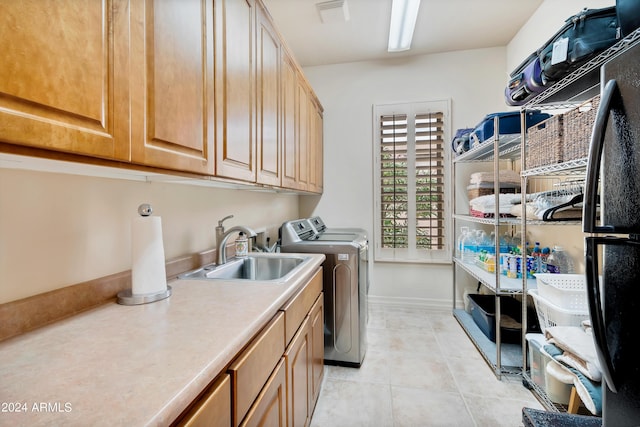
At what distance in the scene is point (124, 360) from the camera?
62 cm

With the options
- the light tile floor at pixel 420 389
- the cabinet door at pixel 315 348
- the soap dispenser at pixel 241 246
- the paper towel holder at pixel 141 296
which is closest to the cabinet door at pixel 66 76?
the paper towel holder at pixel 141 296

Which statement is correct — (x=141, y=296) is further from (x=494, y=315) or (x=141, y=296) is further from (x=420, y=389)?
(x=494, y=315)

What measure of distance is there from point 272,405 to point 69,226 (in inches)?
35.2

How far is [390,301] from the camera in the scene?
3262 millimetres

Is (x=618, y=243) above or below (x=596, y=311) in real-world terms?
above

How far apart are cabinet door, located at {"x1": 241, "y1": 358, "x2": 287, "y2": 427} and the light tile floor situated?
2.14 feet

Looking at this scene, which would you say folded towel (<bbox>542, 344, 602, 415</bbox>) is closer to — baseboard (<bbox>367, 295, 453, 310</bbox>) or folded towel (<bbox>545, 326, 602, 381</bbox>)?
folded towel (<bbox>545, 326, 602, 381</bbox>)

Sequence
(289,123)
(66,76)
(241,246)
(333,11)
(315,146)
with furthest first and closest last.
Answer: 1. (315,146)
2. (333,11)
3. (289,123)
4. (241,246)
5. (66,76)

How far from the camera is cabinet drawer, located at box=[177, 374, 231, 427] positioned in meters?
0.57

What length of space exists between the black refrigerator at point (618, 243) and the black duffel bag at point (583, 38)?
25.6 inches

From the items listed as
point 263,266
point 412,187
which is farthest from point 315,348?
point 412,187

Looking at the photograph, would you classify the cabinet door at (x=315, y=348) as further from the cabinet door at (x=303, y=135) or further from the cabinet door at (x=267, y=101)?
the cabinet door at (x=303, y=135)

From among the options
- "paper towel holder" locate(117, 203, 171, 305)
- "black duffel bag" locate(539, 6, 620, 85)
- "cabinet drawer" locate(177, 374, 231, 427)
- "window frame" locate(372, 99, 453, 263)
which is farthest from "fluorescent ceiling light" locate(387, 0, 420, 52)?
"cabinet drawer" locate(177, 374, 231, 427)

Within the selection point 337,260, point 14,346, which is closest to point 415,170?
point 337,260
